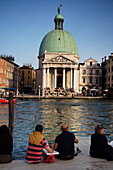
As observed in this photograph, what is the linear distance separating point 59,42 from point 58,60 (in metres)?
10.2

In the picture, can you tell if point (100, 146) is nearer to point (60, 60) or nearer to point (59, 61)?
point (59, 61)

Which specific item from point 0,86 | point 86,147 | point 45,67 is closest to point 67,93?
point 45,67

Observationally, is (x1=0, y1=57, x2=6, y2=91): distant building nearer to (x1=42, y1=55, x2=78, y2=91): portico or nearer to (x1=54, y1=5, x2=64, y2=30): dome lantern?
(x1=42, y1=55, x2=78, y2=91): portico

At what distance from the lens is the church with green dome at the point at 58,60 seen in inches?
3078

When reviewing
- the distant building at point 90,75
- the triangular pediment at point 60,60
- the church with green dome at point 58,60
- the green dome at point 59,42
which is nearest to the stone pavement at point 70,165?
the church with green dome at point 58,60

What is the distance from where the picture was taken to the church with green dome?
7819cm

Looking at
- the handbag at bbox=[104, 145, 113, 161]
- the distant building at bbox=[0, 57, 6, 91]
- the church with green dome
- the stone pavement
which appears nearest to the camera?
the stone pavement

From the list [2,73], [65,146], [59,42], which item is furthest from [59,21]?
[65,146]

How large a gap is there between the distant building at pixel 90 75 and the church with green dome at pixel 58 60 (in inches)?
78.9

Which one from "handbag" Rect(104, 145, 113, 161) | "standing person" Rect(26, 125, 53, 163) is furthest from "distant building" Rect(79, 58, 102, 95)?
"standing person" Rect(26, 125, 53, 163)

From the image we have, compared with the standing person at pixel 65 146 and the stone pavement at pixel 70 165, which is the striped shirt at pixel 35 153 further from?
the standing person at pixel 65 146

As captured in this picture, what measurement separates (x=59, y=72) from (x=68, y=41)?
41.6ft

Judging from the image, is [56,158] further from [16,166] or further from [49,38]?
[49,38]

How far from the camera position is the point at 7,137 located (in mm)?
7633
